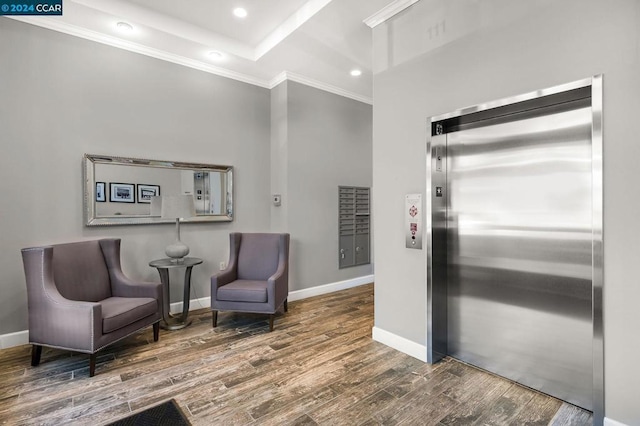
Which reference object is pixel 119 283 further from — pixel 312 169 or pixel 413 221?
pixel 413 221

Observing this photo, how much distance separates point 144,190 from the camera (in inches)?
145

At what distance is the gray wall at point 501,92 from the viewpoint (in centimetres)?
172

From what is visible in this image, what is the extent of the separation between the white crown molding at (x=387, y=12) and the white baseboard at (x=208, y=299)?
11.3 ft

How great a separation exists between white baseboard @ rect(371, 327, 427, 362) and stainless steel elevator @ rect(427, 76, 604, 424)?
10 centimetres

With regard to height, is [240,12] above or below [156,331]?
above

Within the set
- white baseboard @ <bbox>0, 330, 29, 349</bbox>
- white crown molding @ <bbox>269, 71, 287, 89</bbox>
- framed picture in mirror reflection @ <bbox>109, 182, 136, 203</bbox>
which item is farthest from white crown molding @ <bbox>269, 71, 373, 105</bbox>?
white baseboard @ <bbox>0, 330, 29, 349</bbox>

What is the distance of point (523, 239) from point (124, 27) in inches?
166

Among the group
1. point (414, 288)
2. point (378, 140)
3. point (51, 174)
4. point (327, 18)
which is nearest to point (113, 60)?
point (51, 174)

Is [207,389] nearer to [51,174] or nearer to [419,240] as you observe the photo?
[419,240]

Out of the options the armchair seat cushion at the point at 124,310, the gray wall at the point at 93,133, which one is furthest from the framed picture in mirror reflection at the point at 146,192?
the armchair seat cushion at the point at 124,310

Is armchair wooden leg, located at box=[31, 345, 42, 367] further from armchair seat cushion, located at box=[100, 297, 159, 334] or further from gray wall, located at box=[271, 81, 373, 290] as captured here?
gray wall, located at box=[271, 81, 373, 290]

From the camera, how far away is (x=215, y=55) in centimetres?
390

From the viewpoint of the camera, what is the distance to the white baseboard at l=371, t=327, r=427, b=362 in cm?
272

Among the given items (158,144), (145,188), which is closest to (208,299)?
(145,188)
